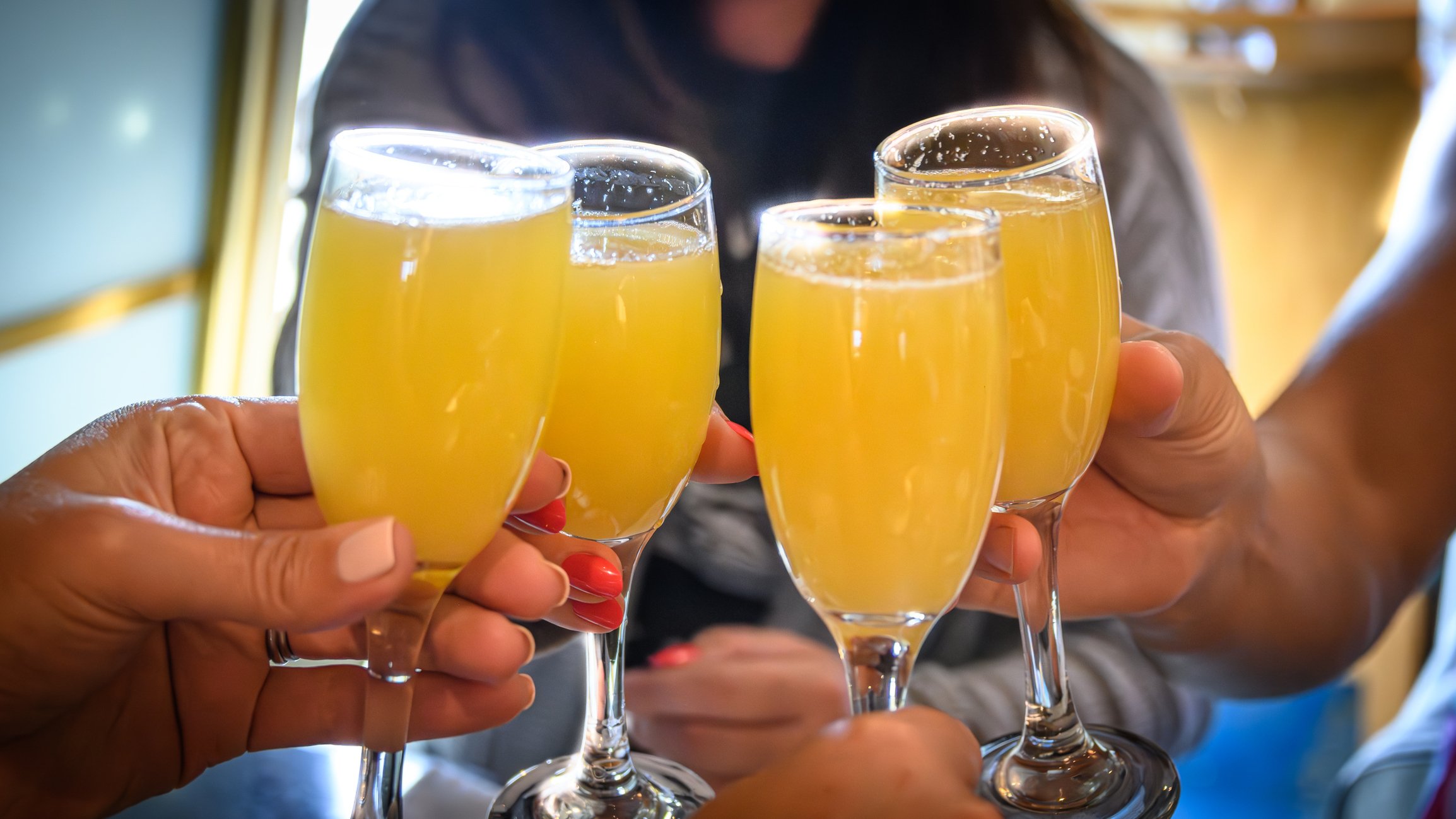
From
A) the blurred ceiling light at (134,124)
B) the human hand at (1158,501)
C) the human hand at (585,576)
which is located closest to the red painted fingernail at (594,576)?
the human hand at (585,576)

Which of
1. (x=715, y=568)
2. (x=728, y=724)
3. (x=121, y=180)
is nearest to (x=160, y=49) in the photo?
(x=121, y=180)

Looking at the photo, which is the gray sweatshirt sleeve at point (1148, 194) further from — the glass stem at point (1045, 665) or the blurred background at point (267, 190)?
the glass stem at point (1045, 665)

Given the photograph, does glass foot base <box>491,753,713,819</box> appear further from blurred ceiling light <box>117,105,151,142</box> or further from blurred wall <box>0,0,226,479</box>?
blurred ceiling light <box>117,105,151,142</box>

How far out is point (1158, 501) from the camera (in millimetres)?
1022

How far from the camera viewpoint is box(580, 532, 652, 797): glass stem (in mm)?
760

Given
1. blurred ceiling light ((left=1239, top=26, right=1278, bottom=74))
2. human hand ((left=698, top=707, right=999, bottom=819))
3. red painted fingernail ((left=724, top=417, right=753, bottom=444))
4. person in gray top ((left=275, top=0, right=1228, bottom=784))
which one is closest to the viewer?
human hand ((left=698, top=707, right=999, bottom=819))

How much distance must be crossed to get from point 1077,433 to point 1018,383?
6 cm

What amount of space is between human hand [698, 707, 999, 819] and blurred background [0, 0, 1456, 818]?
1740mm

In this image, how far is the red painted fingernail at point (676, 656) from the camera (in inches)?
52.1

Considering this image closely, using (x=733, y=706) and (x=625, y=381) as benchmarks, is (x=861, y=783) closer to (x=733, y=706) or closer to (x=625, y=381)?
(x=625, y=381)

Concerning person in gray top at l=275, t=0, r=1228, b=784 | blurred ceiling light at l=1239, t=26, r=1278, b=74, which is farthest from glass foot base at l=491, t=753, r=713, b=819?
blurred ceiling light at l=1239, t=26, r=1278, b=74

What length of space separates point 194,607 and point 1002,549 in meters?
0.50

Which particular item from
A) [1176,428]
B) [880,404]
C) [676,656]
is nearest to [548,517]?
[880,404]

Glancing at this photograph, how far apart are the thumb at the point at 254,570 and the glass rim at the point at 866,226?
0.26 meters
